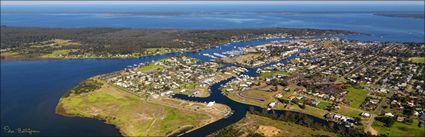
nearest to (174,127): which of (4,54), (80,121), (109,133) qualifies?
(109,133)

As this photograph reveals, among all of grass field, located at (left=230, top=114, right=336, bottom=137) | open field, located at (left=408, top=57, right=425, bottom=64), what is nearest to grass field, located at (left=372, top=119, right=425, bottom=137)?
grass field, located at (left=230, top=114, right=336, bottom=137)

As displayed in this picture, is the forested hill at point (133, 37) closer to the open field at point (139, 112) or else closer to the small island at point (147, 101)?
the small island at point (147, 101)

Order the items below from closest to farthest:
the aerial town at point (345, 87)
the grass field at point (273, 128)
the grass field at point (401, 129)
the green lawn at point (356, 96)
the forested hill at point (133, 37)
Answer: the grass field at point (401, 129)
the grass field at point (273, 128)
the aerial town at point (345, 87)
the green lawn at point (356, 96)
the forested hill at point (133, 37)

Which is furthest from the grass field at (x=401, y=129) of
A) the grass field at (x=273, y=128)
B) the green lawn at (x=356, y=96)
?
the green lawn at (x=356, y=96)

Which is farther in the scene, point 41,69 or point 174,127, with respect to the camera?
point 41,69

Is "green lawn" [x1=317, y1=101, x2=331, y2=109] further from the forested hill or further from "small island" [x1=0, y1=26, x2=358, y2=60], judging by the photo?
the forested hill

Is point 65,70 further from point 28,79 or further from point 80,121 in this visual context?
point 80,121

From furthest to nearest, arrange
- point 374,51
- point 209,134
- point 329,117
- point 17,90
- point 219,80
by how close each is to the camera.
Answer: point 374,51 < point 219,80 < point 17,90 < point 329,117 < point 209,134
